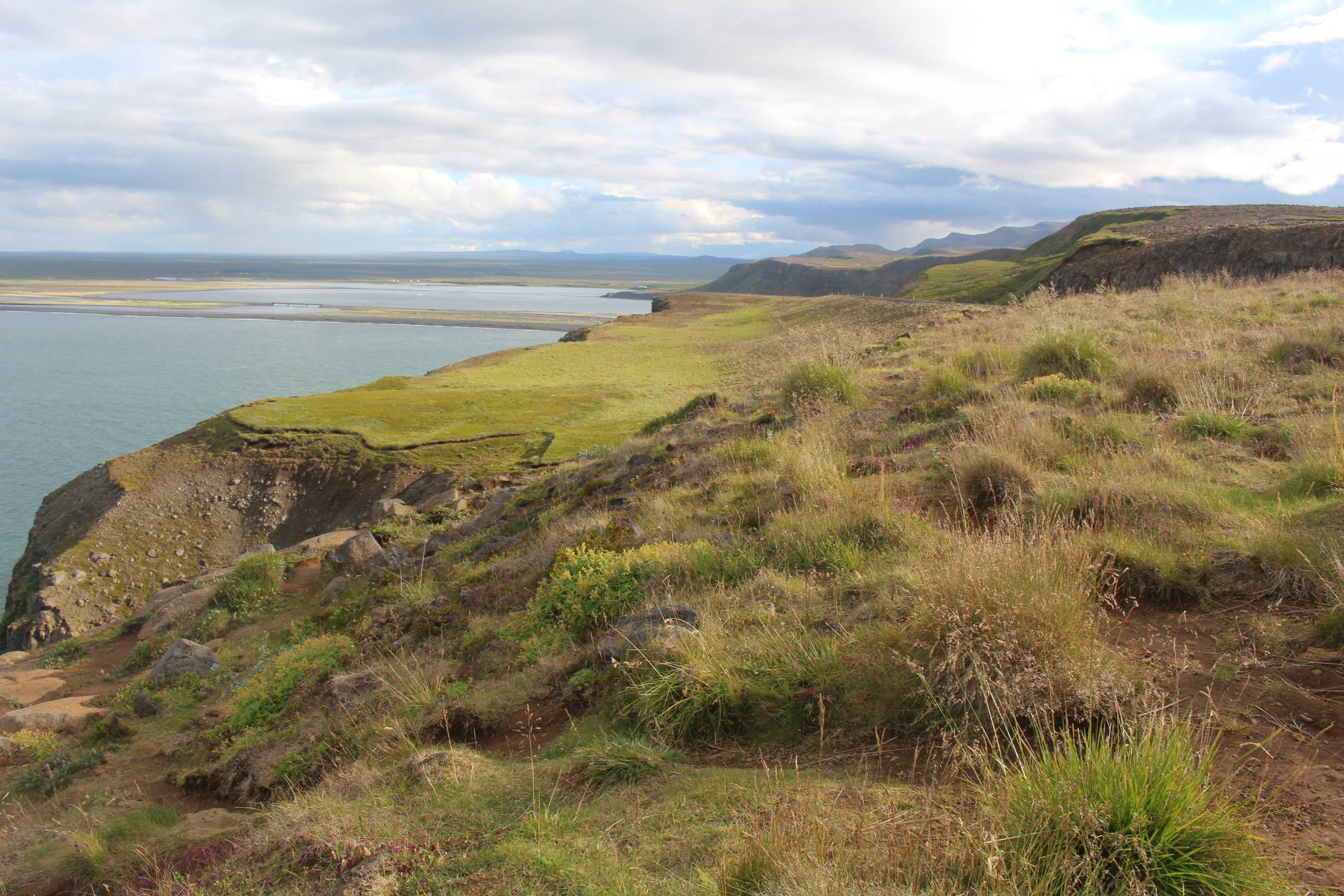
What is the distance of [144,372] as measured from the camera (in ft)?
211

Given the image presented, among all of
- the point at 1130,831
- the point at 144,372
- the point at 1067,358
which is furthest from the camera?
the point at 144,372

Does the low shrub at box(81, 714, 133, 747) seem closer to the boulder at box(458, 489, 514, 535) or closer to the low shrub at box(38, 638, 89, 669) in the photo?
the boulder at box(458, 489, 514, 535)

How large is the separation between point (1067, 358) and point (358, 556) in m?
10.8

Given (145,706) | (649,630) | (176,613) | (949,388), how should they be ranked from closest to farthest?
(649,630)
(145,706)
(949,388)
(176,613)

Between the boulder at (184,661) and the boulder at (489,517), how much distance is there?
4044mm

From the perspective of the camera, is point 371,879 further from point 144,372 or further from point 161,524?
point 144,372

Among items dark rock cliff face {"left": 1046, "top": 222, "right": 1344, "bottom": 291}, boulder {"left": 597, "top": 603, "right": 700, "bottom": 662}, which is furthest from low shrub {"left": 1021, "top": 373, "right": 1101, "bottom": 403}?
dark rock cliff face {"left": 1046, "top": 222, "right": 1344, "bottom": 291}

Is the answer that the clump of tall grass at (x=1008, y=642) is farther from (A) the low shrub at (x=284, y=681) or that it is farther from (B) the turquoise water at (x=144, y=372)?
(B) the turquoise water at (x=144, y=372)

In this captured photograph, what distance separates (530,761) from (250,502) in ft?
79.0

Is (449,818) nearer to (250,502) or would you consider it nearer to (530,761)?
(530,761)

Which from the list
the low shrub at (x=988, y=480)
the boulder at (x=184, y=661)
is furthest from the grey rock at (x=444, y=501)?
the low shrub at (x=988, y=480)

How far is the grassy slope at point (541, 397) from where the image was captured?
2592 cm

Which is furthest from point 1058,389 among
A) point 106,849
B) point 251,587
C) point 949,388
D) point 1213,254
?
point 1213,254

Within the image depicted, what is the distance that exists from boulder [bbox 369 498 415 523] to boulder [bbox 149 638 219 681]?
6127 millimetres
